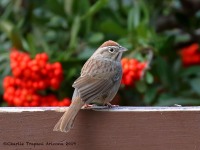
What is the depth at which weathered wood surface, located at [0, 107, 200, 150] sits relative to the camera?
2.22 m

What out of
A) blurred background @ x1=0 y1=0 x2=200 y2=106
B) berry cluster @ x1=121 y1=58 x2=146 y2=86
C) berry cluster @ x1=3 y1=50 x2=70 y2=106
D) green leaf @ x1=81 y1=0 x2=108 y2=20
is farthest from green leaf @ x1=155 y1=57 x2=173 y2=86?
berry cluster @ x1=3 y1=50 x2=70 y2=106

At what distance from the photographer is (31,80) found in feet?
12.7

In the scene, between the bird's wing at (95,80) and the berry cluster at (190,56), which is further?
the berry cluster at (190,56)

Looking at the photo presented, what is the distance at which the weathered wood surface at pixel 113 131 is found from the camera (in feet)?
7.29

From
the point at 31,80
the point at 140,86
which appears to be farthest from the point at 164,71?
the point at 31,80

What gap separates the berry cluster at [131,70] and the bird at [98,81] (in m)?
0.62

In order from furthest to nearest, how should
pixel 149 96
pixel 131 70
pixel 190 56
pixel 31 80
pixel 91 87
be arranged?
1. pixel 190 56
2. pixel 149 96
3. pixel 31 80
4. pixel 131 70
5. pixel 91 87

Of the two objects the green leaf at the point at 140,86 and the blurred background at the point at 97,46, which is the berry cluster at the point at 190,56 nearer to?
the blurred background at the point at 97,46

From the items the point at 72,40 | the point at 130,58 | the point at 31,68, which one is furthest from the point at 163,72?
the point at 31,68

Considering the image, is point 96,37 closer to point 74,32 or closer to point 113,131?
point 74,32

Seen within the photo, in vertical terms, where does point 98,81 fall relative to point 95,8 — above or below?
below

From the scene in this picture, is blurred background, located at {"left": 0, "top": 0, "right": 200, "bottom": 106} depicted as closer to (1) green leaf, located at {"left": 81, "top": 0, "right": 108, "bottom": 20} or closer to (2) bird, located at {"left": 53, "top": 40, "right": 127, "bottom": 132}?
(1) green leaf, located at {"left": 81, "top": 0, "right": 108, "bottom": 20}

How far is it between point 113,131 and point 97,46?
2150mm

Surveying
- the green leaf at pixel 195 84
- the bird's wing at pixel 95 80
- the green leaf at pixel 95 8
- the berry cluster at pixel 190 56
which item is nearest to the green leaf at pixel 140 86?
the green leaf at pixel 195 84
